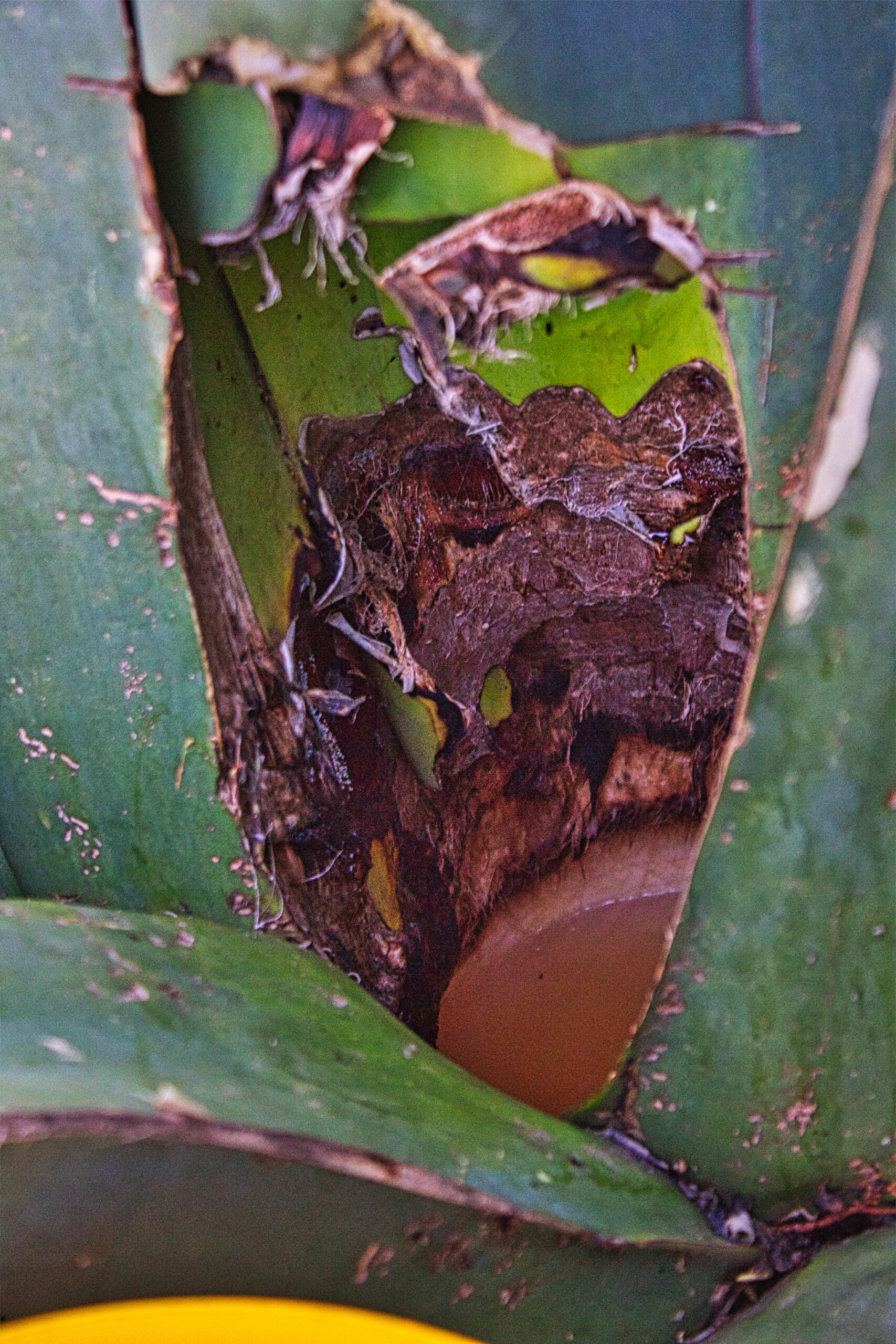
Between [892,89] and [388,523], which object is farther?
[388,523]

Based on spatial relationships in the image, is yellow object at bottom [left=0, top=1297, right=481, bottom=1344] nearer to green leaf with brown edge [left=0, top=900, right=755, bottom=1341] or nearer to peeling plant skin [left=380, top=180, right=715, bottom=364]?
green leaf with brown edge [left=0, top=900, right=755, bottom=1341]

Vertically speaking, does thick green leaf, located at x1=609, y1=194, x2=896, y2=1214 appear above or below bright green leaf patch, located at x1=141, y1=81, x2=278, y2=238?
below

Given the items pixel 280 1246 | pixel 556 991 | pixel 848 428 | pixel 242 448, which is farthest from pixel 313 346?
pixel 556 991

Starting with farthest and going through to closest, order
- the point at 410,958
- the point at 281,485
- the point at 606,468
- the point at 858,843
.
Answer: the point at 606,468 < the point at 410,958 < the point at 281,485 < the point at 858,843

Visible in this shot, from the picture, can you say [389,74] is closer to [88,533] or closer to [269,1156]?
[88,533]

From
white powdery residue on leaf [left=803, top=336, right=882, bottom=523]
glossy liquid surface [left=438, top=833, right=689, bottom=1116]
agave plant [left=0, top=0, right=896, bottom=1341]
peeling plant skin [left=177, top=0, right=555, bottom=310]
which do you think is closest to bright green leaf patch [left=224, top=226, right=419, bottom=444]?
agave plant [left=0, top=0, right=896, bottom=1341]

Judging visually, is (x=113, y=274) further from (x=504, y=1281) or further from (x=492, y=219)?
(x=504, y=1281)

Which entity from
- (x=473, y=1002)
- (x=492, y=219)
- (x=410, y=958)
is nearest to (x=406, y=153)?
(x=492, y=219)
